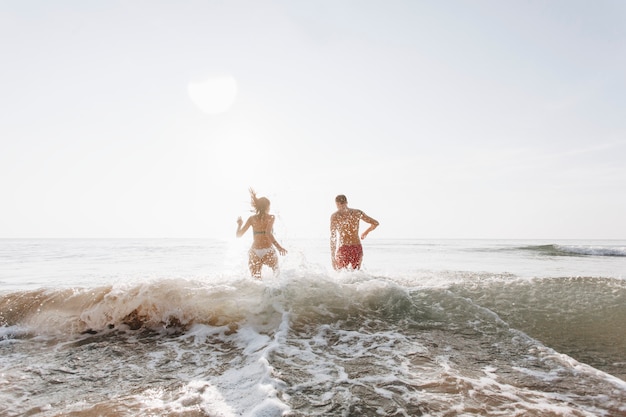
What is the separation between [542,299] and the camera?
6559 millimetres

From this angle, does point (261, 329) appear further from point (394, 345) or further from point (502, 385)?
point (502, 385)

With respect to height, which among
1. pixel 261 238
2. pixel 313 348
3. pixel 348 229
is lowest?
pixel 313 348

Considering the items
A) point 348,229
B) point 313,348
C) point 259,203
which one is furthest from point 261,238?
point 313,348

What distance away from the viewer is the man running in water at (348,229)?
8547 millimetres

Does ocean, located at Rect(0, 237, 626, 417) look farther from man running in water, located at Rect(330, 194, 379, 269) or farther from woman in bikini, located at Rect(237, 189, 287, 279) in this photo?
woman in bikini, located at Rect(237, 189, 287, 279)

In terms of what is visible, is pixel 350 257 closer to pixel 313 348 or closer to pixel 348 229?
pixel 348 229

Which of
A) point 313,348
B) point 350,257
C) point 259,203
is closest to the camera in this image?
point 313,348

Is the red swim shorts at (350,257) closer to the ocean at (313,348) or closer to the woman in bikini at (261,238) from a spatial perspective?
the ocean at (313,348)

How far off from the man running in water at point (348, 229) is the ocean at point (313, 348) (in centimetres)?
81

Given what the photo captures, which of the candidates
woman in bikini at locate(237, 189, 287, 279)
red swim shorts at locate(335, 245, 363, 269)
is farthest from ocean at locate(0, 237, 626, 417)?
woman in bikini at locate(237, 189, 287, 279)

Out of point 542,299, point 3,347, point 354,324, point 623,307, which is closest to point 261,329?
point 354,324

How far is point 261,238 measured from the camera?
7.91 m

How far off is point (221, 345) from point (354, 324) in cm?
189

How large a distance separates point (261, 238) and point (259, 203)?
2.60 ft
